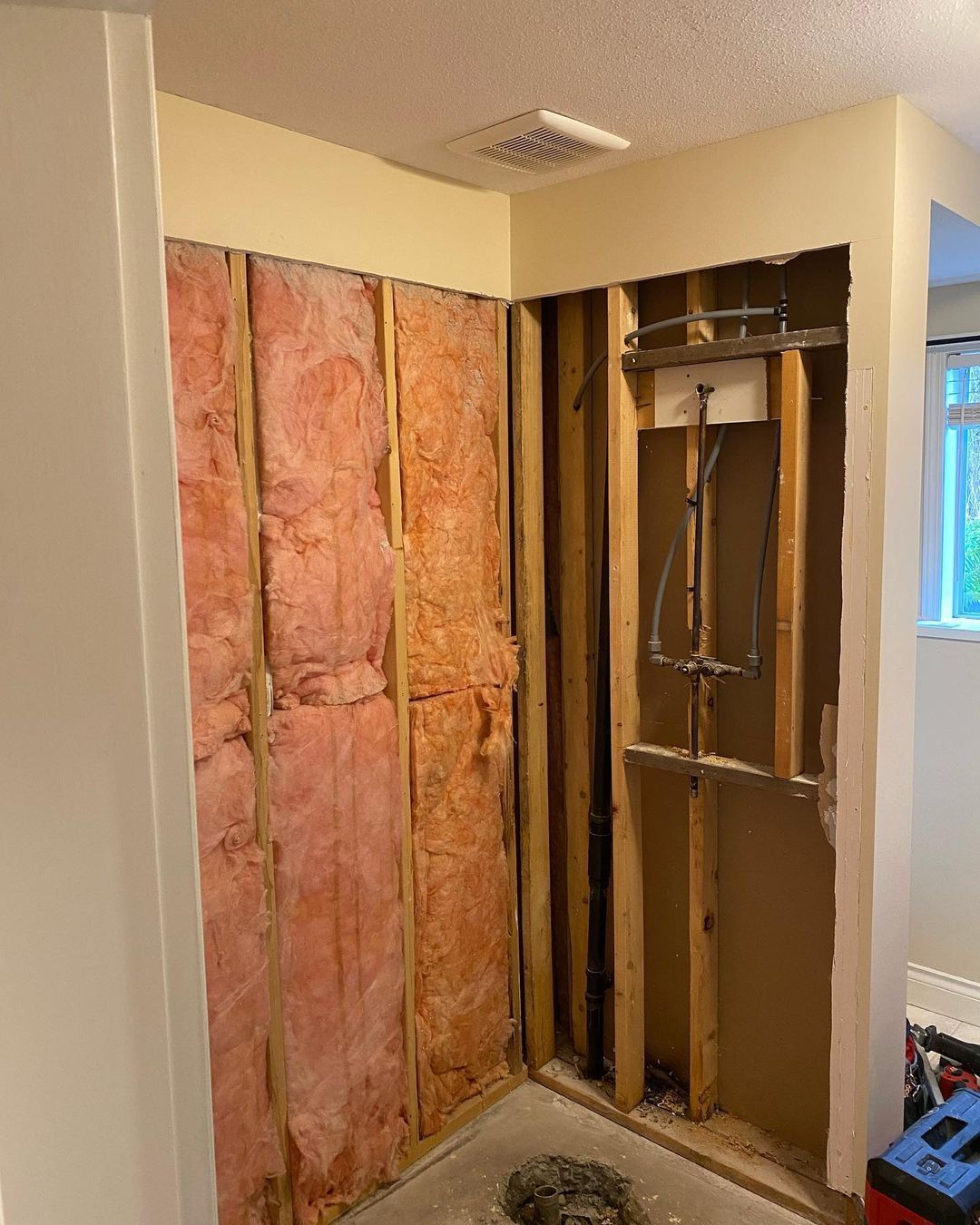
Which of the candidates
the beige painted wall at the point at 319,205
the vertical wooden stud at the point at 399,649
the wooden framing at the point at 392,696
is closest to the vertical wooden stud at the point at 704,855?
the wooden framing at the point at 392,696

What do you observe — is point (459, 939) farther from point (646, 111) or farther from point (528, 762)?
point (646, 111)

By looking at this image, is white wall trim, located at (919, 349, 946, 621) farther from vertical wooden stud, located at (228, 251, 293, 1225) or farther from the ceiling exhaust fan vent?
vertical wooden stud, located at (228, 251, 293, 1225)

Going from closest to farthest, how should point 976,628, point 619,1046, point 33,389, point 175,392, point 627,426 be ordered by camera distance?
point 33,389, point 175,392, point 627,426, point 619,1046, point 976,628

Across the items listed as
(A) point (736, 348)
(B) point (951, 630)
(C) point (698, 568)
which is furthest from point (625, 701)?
(B) point (951, 630)

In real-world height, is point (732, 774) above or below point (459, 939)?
above

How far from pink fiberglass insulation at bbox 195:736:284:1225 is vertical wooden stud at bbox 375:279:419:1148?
432mm

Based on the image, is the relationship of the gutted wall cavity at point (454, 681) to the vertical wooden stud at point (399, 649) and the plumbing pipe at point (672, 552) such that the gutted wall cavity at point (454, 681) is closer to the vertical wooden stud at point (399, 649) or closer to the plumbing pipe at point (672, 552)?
the vertical wooden stud at point (399, 649)

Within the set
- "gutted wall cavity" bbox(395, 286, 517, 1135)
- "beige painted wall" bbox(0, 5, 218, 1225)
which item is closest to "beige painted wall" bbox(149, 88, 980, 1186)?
"gutted wall cavity" bbox(395, 286, 517, 1135)

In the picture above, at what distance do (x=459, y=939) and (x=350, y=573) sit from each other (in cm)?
110

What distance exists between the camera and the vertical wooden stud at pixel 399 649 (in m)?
2.41

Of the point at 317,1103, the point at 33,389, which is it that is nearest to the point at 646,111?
the point at 33,389

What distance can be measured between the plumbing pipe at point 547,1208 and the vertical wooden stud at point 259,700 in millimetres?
599

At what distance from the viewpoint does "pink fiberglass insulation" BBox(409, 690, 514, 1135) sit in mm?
2645

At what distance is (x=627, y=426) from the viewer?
102 inches
